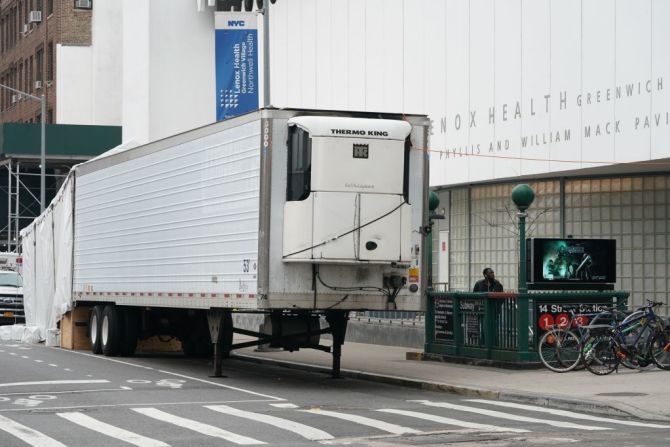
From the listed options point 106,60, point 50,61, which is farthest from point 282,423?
point 50,61

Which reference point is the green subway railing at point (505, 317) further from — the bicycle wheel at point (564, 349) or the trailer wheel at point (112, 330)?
the trailer wheel at point (112, 330)

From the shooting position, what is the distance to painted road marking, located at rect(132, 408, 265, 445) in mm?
13172

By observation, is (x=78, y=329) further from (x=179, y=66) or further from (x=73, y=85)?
(x=73, y=85)

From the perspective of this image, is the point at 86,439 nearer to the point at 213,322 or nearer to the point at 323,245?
the point at 323,245

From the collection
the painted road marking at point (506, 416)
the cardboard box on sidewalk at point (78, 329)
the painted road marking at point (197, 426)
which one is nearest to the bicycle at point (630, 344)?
the painted road marking at point (506, 416)

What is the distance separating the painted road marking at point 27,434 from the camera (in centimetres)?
1290

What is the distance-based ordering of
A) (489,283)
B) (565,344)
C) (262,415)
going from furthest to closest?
(489,283)
(565,344)
(262,415)

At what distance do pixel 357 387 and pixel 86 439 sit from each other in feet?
24.3

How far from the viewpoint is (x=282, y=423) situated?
14625 mm

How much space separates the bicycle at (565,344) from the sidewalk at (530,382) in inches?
7.7

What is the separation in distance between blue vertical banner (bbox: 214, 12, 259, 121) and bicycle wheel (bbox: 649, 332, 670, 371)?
12514 millimetres

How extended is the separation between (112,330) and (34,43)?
50654 millimetres

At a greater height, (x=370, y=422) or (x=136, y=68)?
(x=136, y=68)

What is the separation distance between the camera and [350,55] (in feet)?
113
